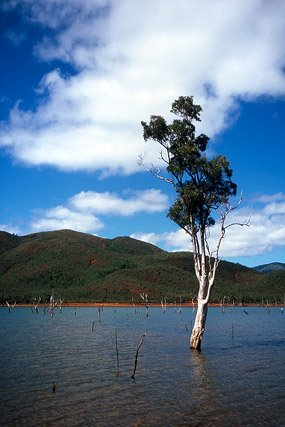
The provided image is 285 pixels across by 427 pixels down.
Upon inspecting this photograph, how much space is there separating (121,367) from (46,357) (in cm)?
627

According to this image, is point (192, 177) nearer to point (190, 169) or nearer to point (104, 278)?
point (190, 169)

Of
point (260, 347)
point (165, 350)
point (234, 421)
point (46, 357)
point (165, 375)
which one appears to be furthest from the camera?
point (260, 347)

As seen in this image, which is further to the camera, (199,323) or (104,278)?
(104,278)

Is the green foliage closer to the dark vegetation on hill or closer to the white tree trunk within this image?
the white tree trunk

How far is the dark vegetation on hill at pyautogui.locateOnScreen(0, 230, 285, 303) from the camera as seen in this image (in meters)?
119

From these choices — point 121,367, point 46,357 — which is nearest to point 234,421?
point 121,367

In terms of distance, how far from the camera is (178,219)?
94.2ft

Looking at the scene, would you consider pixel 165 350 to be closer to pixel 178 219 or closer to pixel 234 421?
pixel 178 219

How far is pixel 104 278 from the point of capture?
135 m

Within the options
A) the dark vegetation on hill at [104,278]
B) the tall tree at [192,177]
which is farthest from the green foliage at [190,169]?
the dark vegetation on hill at [104,278]

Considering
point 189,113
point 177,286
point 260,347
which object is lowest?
point 260,347

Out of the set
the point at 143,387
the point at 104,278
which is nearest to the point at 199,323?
the point at 143,387

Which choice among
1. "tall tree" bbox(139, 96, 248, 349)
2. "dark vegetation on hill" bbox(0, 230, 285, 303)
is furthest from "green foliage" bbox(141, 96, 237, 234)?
"dark vegetation on hill" bbox(0, 230, 285, 303)

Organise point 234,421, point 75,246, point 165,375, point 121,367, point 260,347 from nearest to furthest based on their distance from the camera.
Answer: point 234,421
point 165,375
point 121,367
point 260,347
point 75,246
